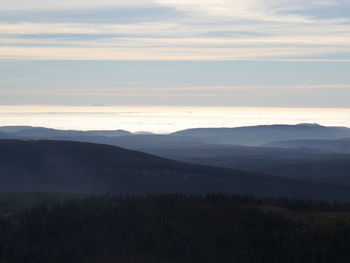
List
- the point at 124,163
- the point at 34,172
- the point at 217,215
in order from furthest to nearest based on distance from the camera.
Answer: the point at 124,163
the point at 34,172
the point at 217,215

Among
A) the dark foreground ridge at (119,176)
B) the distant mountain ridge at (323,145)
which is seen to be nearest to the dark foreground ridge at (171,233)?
the dark foreground ridge at (119,176)

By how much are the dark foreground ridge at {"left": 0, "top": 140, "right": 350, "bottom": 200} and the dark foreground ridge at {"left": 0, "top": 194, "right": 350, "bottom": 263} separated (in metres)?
26.7

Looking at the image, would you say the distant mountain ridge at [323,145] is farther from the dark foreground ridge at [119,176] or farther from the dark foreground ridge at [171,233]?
the dark foreground ridge at [171,233]

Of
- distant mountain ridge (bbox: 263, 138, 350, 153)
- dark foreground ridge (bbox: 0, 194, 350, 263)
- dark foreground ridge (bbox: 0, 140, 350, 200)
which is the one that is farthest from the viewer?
distant mountain ridge (bbox: 263, 138, 350, 153)

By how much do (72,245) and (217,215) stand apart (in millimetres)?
4793

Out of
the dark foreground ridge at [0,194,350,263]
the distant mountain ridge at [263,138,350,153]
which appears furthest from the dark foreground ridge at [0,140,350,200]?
the distant mountain ridge at [263,138,350,153]

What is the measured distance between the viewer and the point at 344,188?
2191 inches

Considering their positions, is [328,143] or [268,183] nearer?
[268,183]

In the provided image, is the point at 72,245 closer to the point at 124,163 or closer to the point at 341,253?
the point at 341,253

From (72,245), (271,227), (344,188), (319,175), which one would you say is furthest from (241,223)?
(319,175)

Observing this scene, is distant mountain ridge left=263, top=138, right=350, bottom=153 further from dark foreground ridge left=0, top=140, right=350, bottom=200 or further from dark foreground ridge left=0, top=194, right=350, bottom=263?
dark foreground ridge left=0, top=194, right=350, bottom=263

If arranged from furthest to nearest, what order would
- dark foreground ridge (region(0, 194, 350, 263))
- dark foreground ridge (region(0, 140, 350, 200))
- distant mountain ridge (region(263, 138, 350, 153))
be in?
distant mountain ridge (region(263, 138, 350, 153))
dark foreground ridge (region(0, 140, 350, 200))
dark foreground ridge (region(0, 194, 350, 263))

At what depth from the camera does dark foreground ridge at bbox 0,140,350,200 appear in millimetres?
51969

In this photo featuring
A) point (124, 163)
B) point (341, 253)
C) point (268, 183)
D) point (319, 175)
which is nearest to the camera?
point (341, 253)
